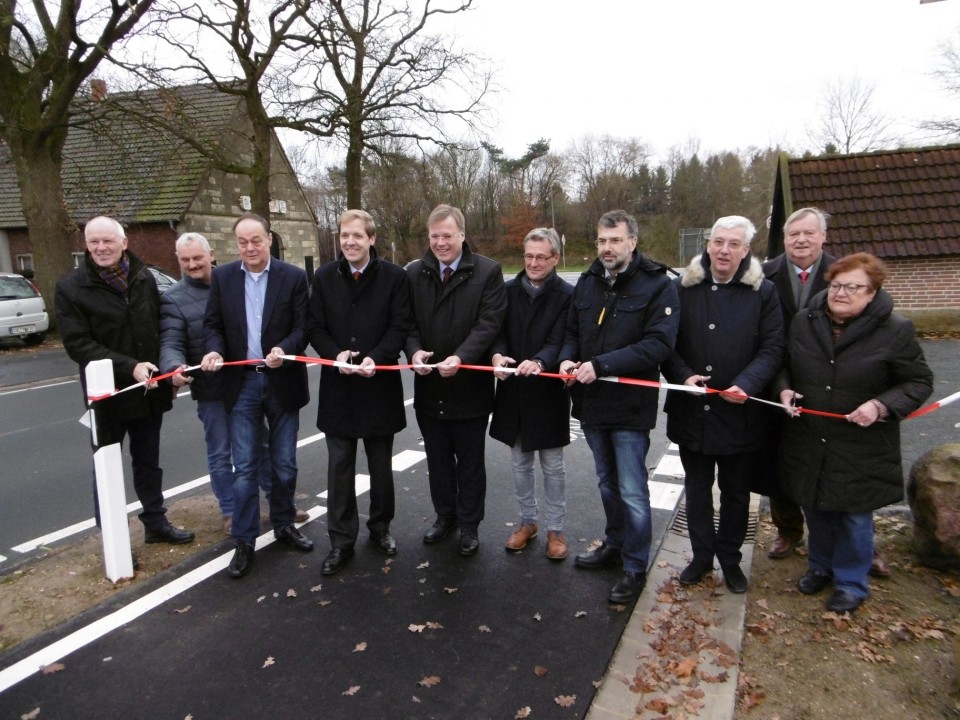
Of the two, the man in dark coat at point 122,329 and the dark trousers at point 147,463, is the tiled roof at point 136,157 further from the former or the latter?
the dark trousers at point 147,463

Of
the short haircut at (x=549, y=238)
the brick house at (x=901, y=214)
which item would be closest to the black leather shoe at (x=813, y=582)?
the short haircut at (x=549, y=238)

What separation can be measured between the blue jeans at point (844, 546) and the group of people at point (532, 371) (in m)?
0.01

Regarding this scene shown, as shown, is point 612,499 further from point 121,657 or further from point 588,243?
point 588,243

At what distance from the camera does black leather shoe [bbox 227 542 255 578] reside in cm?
418

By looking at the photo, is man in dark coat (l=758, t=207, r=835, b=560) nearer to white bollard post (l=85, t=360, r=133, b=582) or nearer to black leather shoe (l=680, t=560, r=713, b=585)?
black leather shoe (l=680, t=560, r=713, b=585)

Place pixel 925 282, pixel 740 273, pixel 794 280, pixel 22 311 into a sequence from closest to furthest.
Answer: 1. pixel 740 273
2. pixel 794 280
3. pixel 925 282
4. pixel 22 311

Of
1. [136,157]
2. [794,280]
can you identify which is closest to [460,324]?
[794,280]

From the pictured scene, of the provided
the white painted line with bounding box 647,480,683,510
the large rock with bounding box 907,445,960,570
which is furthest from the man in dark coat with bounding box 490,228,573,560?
the large rock with bounding box 907,445,960,570

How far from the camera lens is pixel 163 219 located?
2359 centimetres

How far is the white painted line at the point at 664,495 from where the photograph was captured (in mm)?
5314

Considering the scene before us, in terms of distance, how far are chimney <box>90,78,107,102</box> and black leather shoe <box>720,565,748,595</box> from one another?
17.3 metres

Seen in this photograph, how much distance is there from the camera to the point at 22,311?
15297 mm

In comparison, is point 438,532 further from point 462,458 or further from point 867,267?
point 867,267

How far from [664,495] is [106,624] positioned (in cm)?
419
